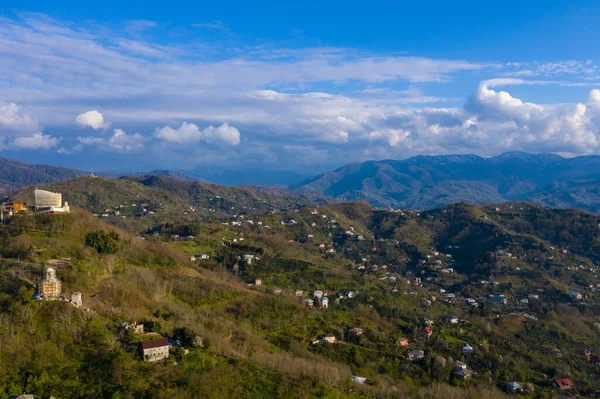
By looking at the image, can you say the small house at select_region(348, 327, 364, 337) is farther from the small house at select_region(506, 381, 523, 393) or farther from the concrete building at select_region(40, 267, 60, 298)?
the concrete building at select_region(40, 267, 60, 298)

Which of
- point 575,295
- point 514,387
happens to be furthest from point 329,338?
point 575,295

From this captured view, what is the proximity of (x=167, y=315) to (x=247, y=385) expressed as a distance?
14776 mm

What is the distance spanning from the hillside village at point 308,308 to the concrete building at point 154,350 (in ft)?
0.28

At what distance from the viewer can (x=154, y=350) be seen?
33.1m

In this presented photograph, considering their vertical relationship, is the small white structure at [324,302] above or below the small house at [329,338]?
below

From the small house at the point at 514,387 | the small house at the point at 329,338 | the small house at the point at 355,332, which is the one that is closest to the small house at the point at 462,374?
the small house at the point at 514,387

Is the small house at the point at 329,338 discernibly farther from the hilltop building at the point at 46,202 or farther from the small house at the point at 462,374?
the hilltop building at the point at 46,202

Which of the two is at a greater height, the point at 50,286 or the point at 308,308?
the point at 50,286

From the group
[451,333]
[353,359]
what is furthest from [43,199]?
[451,333]

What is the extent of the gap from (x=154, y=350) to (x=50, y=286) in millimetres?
11702

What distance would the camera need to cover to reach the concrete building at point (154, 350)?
107 feet

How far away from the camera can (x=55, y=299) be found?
122ft

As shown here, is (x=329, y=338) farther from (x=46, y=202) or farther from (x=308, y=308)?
(x=46, y=202)

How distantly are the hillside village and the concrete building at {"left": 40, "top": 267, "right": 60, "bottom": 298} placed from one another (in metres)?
0.11
